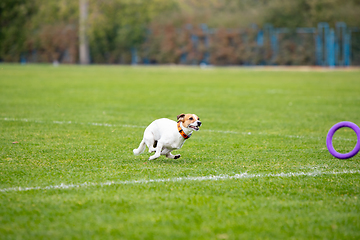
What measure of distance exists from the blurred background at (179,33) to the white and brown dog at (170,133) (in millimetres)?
36174

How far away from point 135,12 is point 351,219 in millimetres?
57653

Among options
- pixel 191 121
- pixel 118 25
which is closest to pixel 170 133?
pixel 191 121

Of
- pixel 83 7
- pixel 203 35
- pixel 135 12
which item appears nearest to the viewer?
pixel 203 35

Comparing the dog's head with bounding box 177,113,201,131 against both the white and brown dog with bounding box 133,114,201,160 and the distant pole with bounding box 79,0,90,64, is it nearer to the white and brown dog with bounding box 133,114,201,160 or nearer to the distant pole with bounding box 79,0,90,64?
the white and brown dog with bounding box 133,114,201,160

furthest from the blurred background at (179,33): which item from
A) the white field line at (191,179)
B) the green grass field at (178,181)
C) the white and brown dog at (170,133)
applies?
the white field line at (191,179)

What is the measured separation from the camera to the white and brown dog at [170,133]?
241 inches

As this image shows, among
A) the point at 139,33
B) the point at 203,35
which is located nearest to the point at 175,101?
the point at 203,35

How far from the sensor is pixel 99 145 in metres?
7.90

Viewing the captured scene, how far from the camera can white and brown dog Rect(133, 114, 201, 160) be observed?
613 centimetres

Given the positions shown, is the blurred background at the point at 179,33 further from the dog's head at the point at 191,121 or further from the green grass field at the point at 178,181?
the dog's head at the point at 191,121

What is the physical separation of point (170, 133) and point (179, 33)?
45.9 metres

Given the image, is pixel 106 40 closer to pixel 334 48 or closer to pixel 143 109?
pixel 334 48

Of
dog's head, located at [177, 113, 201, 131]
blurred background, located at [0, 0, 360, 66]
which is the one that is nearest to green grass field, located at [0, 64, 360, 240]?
dog's head, located at [177, 113, 201, 131]

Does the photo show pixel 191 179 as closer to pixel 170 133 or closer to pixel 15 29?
pixel 170 133
